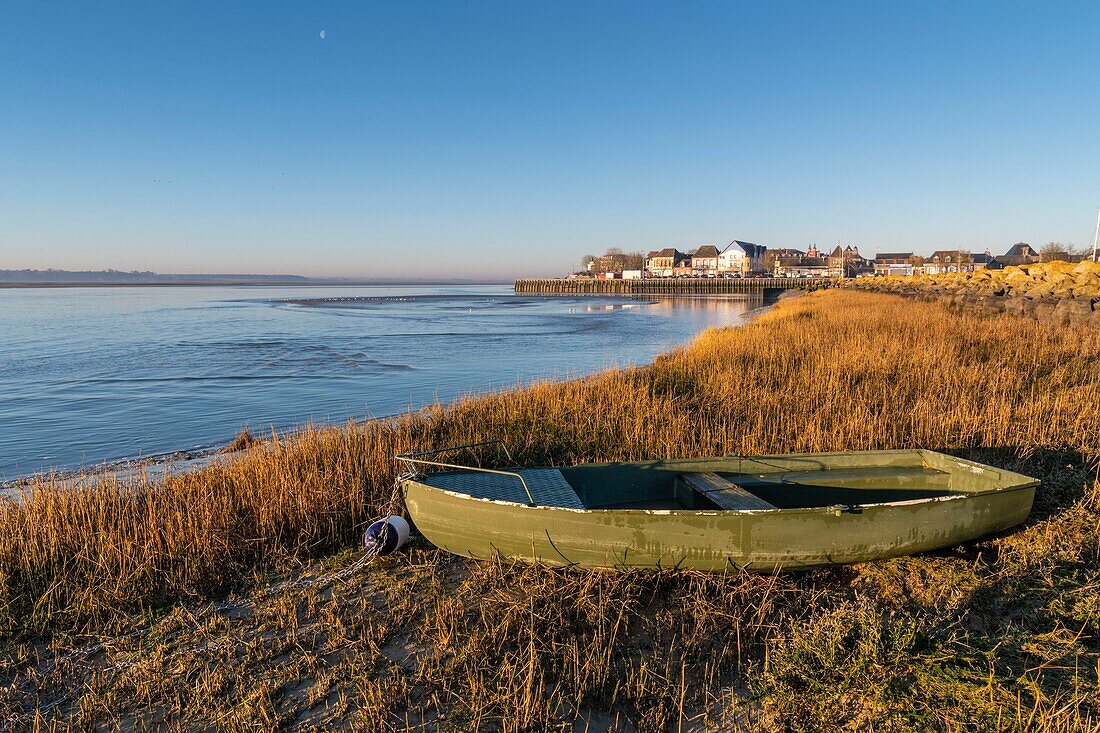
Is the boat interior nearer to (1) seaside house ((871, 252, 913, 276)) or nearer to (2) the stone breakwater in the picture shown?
(2) the stone breakwater

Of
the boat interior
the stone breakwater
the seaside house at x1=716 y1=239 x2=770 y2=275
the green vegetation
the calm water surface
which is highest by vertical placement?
the seaside house at x1=716 y1=239 x2=770 y2=275

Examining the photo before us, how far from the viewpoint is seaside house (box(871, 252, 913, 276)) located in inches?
4774

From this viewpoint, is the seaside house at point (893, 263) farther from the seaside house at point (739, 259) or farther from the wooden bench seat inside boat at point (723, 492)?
the wooden bench seat inside boat at point (723, 492)

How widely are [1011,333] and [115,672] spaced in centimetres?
1899

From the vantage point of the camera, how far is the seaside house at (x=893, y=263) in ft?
398

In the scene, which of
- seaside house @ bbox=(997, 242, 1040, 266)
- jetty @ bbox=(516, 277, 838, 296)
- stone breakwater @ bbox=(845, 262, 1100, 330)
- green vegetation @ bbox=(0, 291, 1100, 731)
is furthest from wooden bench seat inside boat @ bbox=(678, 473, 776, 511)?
seaside house @ bbox=(997, 242, 1040, 266)

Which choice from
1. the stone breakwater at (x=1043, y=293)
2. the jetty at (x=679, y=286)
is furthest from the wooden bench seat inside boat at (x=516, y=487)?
the jetty at (x=679, y=286)

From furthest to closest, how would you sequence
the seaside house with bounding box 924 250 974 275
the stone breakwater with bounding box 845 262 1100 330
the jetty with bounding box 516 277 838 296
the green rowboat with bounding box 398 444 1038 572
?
the seaside house with bounding box 924 250 974 275, the jetty with bounding box 516 277 838 296, the stone breakwater with bounding box 845 262 1100 330, the green rowboat with bounding box 398 444 1038 572

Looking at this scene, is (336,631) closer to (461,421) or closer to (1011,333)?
(461,421)

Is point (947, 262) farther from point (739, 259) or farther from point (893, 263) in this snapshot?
point (739, 259)

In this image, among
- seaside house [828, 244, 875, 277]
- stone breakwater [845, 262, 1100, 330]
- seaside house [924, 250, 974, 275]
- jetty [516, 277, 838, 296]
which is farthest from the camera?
seaside house [828, 244, 875, 277]

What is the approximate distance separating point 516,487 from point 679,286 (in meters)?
97.8

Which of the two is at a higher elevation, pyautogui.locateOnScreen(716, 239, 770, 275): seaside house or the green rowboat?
pyautogui.locateOnScreen(716, 239, 770, 275): seaside house

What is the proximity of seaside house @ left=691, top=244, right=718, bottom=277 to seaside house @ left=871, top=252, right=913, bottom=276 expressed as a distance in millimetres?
33336
